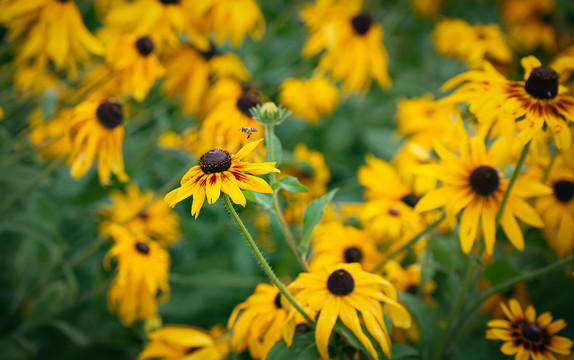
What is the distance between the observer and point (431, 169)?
0.89 metres

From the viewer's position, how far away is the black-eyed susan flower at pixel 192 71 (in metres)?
1.39

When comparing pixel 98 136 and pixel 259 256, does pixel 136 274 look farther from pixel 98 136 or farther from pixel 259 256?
pixel 259 256

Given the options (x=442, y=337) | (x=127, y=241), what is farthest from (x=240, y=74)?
(x=442, y=337)

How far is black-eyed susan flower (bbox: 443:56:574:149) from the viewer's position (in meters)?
0.77

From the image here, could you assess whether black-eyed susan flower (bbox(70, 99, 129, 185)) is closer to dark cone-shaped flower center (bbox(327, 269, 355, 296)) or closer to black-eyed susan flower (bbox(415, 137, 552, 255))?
dark cone-shaped flower center (bbox(327, 269, 355, 296))

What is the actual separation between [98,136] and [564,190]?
1.14 meters

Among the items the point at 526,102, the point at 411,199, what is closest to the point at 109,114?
the point at 411,199

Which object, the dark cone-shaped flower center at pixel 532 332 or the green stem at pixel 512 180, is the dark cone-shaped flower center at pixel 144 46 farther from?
the dark cone-shaped flower center at pixel 532 332

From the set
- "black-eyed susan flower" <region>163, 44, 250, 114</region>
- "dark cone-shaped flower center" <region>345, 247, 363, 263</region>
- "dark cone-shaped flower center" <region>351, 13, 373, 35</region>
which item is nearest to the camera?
"dark cone-shaped flower center" <region>345, 247, 363, 263</region>

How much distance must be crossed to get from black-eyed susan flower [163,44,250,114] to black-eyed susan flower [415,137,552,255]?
78cm

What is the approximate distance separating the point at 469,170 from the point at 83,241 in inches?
52.6

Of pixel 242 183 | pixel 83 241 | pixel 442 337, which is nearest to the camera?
pixel 242 183

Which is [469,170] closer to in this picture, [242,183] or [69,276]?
[242,183]

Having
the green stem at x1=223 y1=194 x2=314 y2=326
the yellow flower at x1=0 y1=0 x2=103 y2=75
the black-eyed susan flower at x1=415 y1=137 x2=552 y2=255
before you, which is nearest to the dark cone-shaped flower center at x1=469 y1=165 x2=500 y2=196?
the black-eyed susan flower at x1=415 y1=137 x2=552 y2=255
